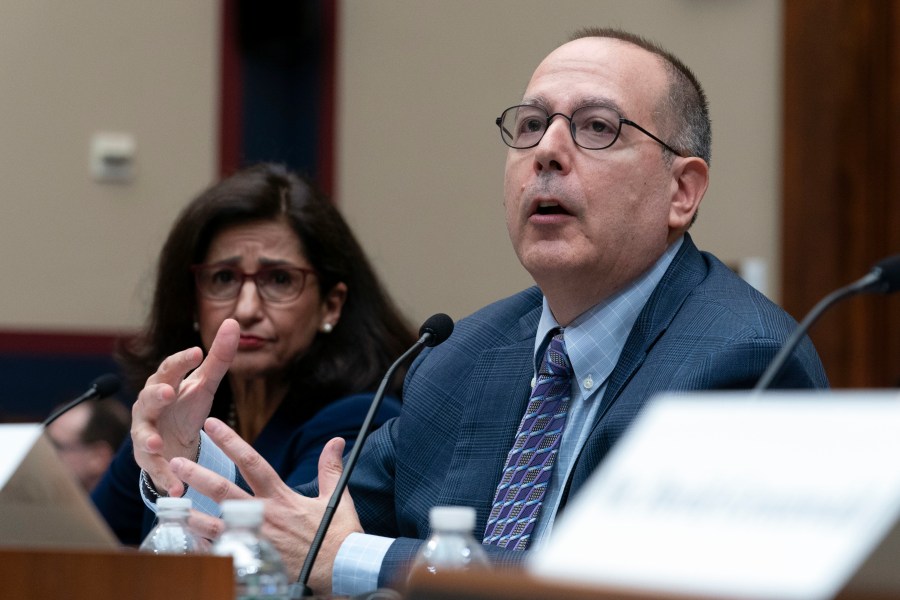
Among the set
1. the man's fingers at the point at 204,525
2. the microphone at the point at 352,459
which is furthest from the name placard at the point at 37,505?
the man's fingers at the point at 204,525

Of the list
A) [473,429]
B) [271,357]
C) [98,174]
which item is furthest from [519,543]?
[98,174]

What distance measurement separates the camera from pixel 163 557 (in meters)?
1.35

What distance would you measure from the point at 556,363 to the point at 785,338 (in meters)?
0.40

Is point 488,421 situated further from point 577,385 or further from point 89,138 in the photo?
point 89,138

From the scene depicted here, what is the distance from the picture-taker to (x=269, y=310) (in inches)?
120

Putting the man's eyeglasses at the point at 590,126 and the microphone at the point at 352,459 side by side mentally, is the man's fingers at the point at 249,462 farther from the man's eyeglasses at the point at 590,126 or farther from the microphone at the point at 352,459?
the man's eyeglasses at the point at 590,126

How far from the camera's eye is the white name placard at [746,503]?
0.84 meters

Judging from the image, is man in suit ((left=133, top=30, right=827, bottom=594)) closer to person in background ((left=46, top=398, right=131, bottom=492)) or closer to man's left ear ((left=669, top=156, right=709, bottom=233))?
man's left ear ((left=669, top=156, right=709, bottom=233))

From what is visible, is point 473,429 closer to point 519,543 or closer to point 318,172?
point 519,543

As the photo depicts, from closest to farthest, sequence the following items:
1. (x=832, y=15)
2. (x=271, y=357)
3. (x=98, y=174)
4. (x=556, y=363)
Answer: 1. (x=556, y=363)
2. (x=271, y=357)
3. (x=832, y=15)
4. (x=98, y=174)

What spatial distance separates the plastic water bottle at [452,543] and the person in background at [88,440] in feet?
8.66

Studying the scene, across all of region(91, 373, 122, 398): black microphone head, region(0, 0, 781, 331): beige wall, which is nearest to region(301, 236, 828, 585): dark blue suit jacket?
region(91, 373, 122, 398): black microphone head

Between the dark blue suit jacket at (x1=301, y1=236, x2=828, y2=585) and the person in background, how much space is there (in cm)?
189

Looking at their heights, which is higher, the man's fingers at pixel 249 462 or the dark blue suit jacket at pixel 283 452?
the man's fingers at pixel 249 462
